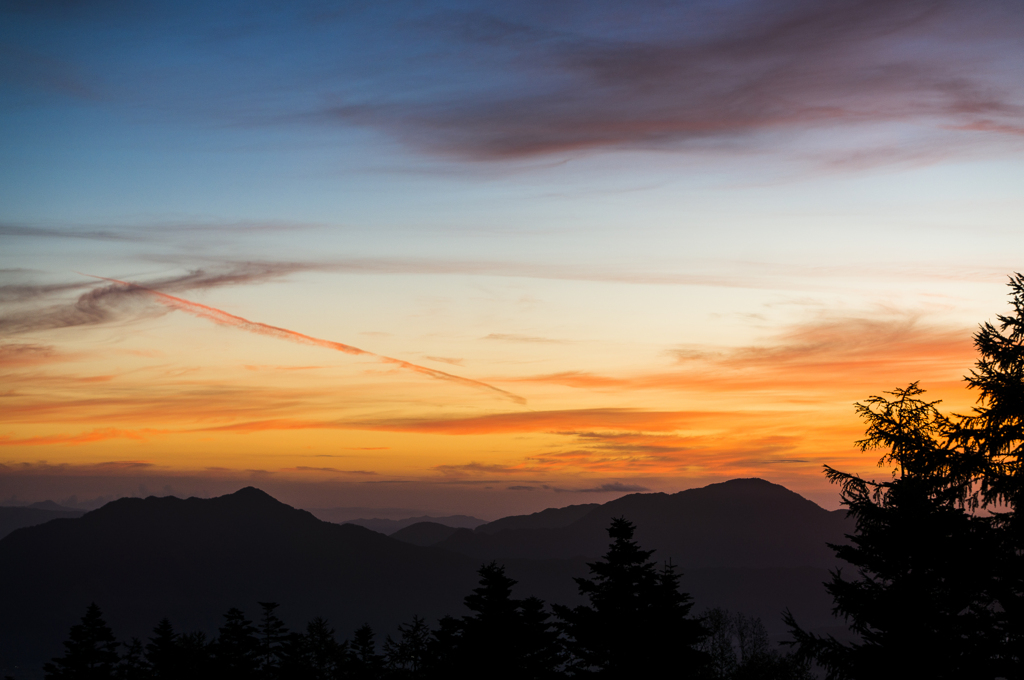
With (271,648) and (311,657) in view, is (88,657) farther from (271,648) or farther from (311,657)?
(311,657)

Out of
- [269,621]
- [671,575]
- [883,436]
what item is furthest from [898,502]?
[269,621]

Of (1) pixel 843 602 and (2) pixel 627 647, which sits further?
(2) pixel 627 647

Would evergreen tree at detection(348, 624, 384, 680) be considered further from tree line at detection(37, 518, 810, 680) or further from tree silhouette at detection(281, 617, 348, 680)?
tree silhouette at detection(281, 617, 348, 680)

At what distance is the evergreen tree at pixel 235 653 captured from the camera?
64.2 m

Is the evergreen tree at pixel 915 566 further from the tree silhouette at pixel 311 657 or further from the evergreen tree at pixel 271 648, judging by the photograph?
the evergreen tree at pixel 271 648

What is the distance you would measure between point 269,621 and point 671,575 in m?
59.9

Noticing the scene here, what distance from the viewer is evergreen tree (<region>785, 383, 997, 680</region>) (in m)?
14.1

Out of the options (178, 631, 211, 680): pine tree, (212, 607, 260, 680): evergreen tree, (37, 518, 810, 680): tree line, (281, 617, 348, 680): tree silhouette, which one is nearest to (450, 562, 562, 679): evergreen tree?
(37, 518, 810, 680): tree line

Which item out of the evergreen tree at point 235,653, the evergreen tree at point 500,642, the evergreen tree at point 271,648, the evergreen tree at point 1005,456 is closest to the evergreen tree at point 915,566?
the evergreen tree at point 1005,456

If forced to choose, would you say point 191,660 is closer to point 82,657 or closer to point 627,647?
point 82,657

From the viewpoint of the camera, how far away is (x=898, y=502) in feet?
59.0

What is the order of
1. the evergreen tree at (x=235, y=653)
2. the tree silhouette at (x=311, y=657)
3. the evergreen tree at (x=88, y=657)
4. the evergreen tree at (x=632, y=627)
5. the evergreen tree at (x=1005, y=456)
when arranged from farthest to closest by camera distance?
1. the evergreen tree at (x=88, y=657)
2. the tree silhouette at (x=311, y=657)
3. the evergreen tree at (x=235, y=653)
4. the evergreen tree at (x=632, y=627)
5. the evergreen tree at (x=1005, y=456)

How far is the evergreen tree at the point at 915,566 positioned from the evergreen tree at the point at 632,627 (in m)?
14.4

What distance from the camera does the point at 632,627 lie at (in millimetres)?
35656
